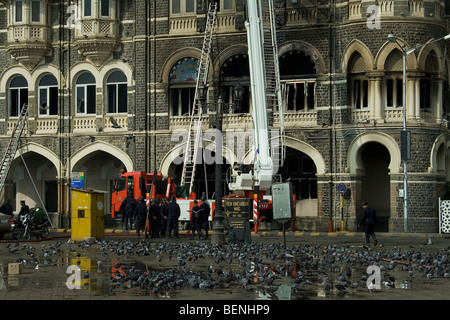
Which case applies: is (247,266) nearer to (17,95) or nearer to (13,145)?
(13,145)

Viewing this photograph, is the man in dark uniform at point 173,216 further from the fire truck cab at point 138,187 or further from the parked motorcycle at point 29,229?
the fire truck cab at point 138,187

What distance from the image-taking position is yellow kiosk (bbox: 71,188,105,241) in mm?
29859

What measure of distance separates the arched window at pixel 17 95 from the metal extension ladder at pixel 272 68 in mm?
13498

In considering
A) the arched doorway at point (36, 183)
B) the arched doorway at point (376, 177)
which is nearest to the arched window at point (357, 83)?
the arched doorway at point (376, 177)

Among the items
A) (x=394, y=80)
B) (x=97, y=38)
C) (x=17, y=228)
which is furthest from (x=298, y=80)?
(x=17, y=228)

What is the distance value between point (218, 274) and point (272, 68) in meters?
23.1

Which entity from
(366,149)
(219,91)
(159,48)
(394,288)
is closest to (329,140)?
Answer: (366,149)

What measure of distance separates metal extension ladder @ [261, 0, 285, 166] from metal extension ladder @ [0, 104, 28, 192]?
43.3ft

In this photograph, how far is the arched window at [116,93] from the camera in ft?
147

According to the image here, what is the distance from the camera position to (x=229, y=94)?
4303 cm

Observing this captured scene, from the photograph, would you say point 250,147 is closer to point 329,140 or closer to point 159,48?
point 329,140

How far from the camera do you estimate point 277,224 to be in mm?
38781

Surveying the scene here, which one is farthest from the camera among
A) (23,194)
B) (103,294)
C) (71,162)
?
(23,194)

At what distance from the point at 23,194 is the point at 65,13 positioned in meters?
10.1
